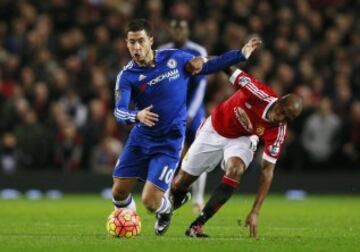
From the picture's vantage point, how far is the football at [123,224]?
1070 cm

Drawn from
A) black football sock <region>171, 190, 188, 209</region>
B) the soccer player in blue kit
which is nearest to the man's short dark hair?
the soccer player in blue kit

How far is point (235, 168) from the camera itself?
428 inches

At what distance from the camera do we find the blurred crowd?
20.0m

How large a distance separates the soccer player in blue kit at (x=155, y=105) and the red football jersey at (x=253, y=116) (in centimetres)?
56

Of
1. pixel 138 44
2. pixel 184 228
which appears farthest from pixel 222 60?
pixel 184 228

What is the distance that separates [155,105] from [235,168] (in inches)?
43.6

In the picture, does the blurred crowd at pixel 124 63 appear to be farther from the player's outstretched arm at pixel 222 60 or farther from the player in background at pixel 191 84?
the player's outstretched arm at pixel 222 60

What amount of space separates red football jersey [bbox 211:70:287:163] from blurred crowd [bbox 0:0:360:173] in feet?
25.6

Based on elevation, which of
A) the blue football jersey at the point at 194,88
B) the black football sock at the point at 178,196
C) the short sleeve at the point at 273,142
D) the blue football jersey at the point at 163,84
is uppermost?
the blue football jersey at the point at 163,84

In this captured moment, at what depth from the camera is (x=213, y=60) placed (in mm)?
10734

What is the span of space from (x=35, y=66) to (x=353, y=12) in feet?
22.7

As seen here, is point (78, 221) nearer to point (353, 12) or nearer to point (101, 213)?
point (101, 213)

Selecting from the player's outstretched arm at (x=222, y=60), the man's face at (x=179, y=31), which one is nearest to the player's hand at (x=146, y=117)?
the player's outstretched arm at (x=222, y=60)

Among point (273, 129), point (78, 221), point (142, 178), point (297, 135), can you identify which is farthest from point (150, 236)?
point (297, 135)
